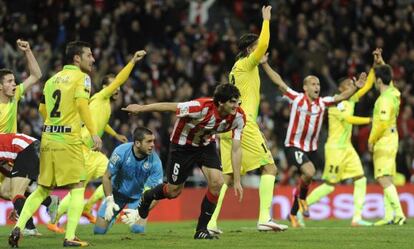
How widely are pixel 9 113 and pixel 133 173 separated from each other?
2.13 meters

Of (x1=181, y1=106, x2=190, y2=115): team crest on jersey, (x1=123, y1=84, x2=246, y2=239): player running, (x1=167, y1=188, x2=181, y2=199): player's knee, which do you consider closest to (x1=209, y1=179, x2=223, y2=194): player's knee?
(x1=123, y1=84, x2=246, y2=239): player running

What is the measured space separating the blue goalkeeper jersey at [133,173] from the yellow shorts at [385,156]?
4793mm

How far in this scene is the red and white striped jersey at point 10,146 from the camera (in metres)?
15.1

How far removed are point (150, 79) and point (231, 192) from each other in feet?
14.0

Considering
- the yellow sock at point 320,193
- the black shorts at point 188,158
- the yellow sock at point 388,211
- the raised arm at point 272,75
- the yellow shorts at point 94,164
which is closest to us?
the black shorts at point 188,158

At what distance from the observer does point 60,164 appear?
1312cm

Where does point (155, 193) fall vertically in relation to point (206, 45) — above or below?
below

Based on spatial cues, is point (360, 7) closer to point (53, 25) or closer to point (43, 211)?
point (53, 25)

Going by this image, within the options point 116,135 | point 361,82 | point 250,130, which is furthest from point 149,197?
point 361,82

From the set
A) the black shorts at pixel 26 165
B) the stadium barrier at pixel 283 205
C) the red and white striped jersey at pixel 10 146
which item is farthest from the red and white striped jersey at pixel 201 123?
the stadium barrier at pixel 283 205

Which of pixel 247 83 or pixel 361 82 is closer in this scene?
pixel 247 83

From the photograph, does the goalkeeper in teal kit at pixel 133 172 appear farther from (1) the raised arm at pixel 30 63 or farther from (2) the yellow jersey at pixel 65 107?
(2) the yellow jersey at pixel 65 107

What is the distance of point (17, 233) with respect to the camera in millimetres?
12953

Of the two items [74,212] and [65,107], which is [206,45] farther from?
[74,212]
